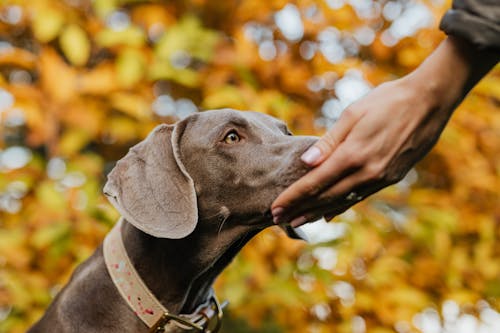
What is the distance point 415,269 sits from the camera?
442cm

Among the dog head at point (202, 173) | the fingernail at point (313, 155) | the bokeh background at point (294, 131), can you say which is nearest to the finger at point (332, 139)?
the fingernail at point (313, 155)

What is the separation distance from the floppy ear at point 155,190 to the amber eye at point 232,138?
21 centimetres

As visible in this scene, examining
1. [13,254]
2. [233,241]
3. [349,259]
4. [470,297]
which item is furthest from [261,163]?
[470,297]

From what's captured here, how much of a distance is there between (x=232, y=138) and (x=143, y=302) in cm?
75

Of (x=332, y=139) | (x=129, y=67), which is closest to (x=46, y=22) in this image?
(x=129, y=67)

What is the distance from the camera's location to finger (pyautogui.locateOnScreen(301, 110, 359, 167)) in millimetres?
2096

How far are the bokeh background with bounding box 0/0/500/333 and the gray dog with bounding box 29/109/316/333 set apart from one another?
2.60 feet

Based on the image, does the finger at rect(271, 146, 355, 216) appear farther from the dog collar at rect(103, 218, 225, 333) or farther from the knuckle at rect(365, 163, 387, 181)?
the dog collar at rect(103, 218, 225, 333)

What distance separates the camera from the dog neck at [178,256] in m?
3.06

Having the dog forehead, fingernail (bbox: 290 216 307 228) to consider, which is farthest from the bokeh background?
fingernail (bbox: 290 216 307 228)

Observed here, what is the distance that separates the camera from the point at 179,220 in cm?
292

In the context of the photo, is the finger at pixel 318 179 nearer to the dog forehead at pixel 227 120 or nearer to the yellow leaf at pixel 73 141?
the dog forehead at pixel 227 120

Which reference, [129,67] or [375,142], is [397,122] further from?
[129,67]

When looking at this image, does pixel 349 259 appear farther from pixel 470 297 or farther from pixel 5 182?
pixel 5 182
